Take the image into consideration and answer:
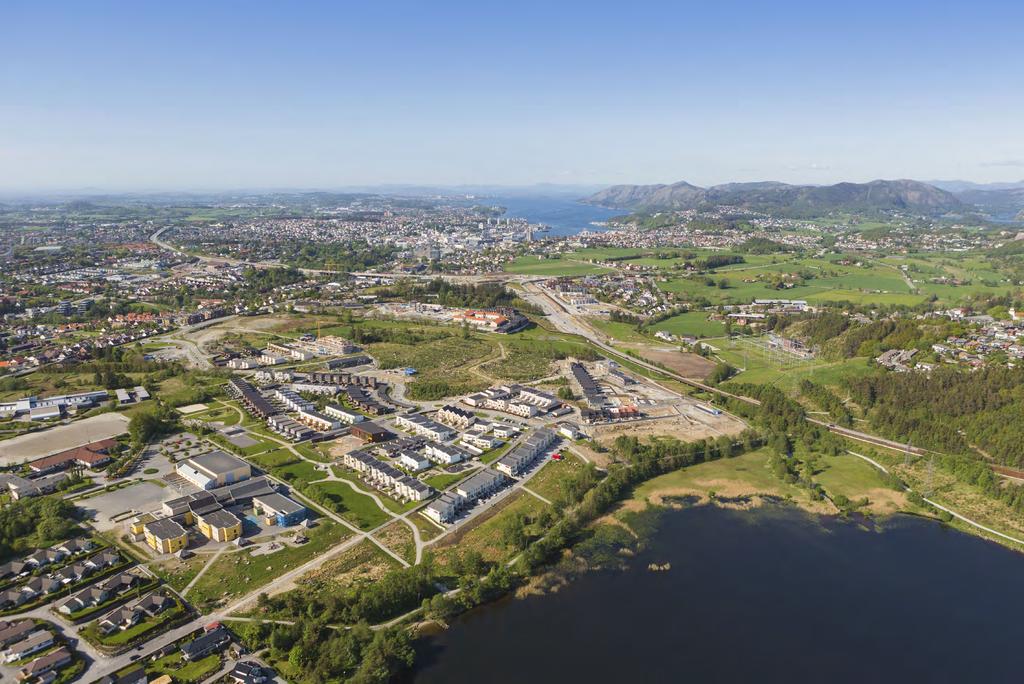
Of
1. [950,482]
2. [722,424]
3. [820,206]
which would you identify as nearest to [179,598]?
[722,424]

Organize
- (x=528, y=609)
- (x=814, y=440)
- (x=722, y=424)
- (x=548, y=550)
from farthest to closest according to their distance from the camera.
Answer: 1. (x=722, y=424)
2. (x=814, y=440)
3. (x=548, y=550)
4. (x=528, y=609)

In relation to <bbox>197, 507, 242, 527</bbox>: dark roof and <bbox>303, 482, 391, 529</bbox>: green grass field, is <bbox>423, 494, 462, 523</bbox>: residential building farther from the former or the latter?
<bbox>197, 507, 242, 527</bbox>: dark roof

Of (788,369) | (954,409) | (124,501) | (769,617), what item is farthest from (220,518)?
Result: (788,369)

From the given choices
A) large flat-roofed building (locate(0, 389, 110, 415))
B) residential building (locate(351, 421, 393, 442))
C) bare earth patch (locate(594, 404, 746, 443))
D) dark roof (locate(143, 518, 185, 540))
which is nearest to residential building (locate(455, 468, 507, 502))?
residential building (locate(351, 421, 393, 442))

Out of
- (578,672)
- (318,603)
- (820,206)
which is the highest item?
(820,206)

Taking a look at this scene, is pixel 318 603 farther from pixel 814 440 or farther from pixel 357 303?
pixel 357 303

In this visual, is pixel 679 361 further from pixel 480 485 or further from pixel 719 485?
pixel 480 485

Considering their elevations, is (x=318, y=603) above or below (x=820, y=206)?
below

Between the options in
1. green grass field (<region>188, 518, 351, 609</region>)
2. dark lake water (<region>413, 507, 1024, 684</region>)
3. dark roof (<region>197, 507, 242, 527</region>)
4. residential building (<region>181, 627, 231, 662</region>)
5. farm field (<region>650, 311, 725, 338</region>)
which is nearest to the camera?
residential building (<region>181, 627, 231, 662</region>)
